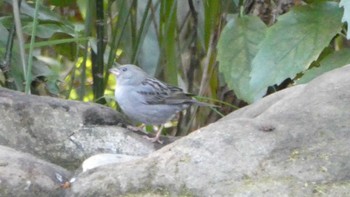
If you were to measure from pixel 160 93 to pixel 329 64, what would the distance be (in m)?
1.21

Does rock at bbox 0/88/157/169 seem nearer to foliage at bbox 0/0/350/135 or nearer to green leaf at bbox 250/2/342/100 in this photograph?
foliage at bbox 0/0/350/135

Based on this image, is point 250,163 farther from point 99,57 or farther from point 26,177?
point 99,57

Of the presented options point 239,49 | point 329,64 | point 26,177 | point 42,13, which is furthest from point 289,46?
point 26,177

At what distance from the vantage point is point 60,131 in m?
3.74

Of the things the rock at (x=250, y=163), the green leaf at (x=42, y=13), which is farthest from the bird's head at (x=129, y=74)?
the rock at (x=250, y=163)

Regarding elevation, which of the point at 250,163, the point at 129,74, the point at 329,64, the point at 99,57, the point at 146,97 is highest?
the point at 250,163

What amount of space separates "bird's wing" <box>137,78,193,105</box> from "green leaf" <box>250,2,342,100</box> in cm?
73

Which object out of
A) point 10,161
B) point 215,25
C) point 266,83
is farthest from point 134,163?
point 215,25

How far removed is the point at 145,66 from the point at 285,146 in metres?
2.45

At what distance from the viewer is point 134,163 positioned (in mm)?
2869

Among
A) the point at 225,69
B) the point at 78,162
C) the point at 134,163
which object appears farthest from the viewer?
the point at 225,69

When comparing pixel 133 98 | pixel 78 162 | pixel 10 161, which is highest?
pixel 10 161

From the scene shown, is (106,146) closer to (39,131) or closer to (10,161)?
(39,131)

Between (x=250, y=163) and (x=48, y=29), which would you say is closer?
(x=250, y=163)
